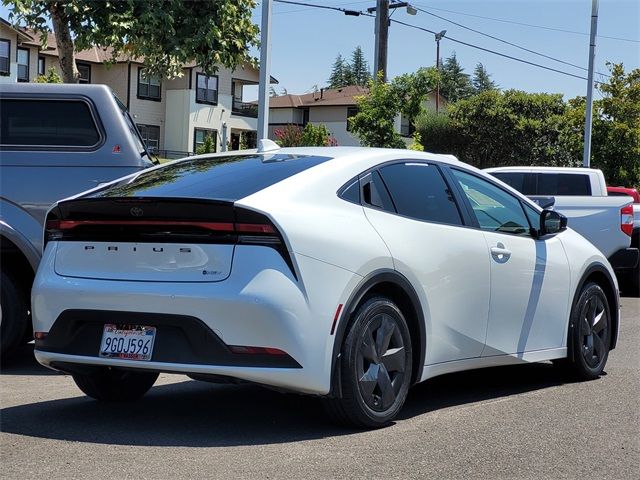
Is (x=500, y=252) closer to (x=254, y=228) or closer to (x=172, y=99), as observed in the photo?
(x=254, y=228)

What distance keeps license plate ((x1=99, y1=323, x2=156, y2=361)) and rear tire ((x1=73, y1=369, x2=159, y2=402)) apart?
738 mm

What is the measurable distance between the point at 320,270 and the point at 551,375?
3261 mm

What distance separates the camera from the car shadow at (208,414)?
17.2 feet

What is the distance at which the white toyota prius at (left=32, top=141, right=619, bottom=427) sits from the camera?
4.94m

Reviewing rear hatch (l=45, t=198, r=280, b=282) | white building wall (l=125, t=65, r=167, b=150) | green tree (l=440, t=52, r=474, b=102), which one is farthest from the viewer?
green tree (l=440, t=52, r=474, b=102)

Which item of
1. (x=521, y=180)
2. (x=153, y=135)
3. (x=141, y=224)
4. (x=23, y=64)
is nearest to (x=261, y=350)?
(x=141, y=224)

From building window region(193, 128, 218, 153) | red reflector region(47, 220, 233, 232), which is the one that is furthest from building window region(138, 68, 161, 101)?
red reflector region(47, 220, 233, 232)

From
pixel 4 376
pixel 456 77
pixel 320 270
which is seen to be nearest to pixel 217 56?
pixel 4 376

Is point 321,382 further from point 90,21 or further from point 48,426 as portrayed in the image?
point 90,21

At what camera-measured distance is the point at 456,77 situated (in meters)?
148

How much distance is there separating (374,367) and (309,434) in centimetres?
52

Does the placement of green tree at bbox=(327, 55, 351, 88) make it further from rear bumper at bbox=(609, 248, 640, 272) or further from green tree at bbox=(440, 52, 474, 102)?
rear bumper at bbox=(609, 248, 640, 272)

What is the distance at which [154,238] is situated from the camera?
16.9 ft

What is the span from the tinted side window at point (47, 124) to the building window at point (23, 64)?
44.6 m
